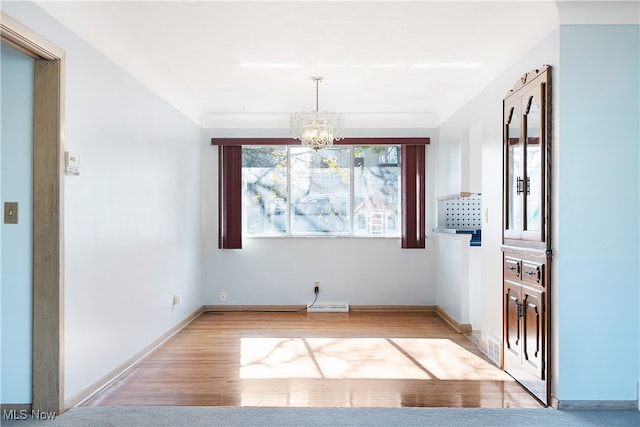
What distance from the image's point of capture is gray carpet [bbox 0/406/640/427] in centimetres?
297

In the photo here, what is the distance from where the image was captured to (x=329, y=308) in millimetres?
6703

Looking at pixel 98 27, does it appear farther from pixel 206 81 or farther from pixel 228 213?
pixel 228 213

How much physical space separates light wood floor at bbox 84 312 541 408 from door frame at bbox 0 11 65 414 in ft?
1.54

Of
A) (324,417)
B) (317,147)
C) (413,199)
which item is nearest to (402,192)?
(413,199)

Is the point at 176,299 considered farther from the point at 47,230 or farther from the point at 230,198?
the point at 47,230

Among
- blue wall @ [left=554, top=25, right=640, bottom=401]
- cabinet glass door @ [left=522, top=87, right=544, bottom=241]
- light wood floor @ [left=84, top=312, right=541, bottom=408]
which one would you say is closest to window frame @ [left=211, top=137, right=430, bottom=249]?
light wood floor @ [left=84, top=312, right=541, bottom=408]

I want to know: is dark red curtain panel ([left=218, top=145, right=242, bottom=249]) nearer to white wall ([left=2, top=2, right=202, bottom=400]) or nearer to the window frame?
the window frame

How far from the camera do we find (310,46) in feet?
13.5

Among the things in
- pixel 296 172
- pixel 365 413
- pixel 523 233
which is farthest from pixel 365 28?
pixel 296 172

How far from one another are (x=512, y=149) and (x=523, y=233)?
25.3 inches

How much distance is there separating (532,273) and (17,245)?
10.1ft

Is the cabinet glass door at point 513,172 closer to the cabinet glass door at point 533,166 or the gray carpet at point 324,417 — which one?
the cabinet glass door at point 533,166

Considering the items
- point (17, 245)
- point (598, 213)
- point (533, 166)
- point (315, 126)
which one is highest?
point (315, 126)

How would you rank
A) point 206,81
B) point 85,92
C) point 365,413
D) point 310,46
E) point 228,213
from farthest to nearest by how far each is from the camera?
1. point 228,213
2. point 206,81
3. point 310,46
4. point 85,92
5. point 365,413
